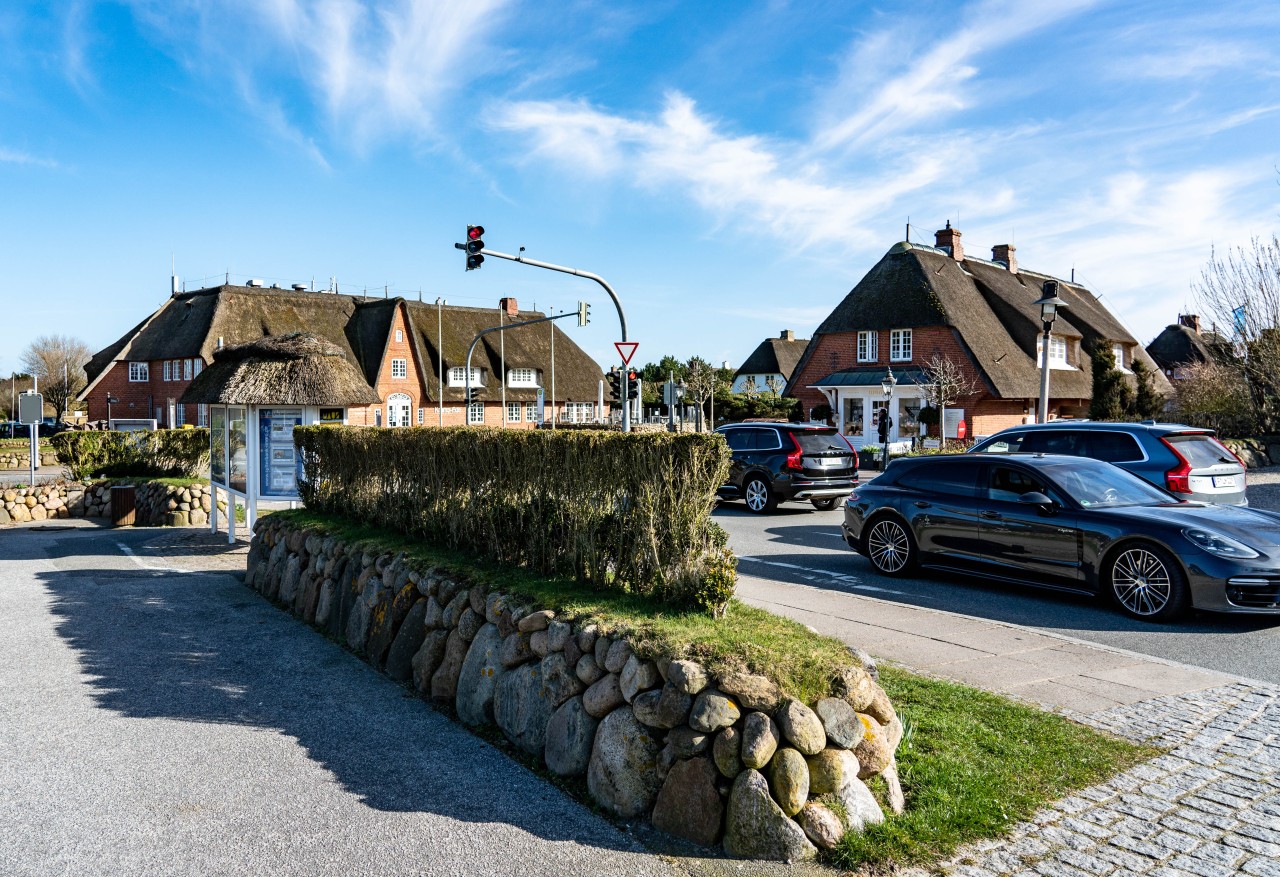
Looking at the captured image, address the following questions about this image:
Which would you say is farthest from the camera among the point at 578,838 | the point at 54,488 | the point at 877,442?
the point at 877,442

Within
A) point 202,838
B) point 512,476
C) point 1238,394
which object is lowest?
point 202,838

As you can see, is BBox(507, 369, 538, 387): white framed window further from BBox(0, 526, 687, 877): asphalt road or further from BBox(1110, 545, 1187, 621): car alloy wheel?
BBox(1110, 545, 1187, 621): car alloy wheel

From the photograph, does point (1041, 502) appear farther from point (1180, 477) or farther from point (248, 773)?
point (248, 773)

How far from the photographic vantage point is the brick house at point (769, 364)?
3044 inches

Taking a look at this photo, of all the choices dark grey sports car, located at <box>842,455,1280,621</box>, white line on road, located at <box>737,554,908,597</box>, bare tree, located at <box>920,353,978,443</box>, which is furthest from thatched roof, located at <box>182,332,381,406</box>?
bare tree, located at <box>920,353,978,443</box>

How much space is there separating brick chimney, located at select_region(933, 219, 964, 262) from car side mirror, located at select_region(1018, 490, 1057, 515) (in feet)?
116

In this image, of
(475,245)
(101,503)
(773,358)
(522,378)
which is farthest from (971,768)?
(773,358)

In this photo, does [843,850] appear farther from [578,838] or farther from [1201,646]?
[1201,646]

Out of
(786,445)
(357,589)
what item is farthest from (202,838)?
(786,445)

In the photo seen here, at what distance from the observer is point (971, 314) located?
3719 cm

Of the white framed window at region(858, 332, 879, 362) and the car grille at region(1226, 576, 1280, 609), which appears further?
the white framed window at region(858, 332, 879, 362)

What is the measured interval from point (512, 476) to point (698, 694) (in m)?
3.36

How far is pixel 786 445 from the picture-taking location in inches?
698

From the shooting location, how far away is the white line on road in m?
9.91
